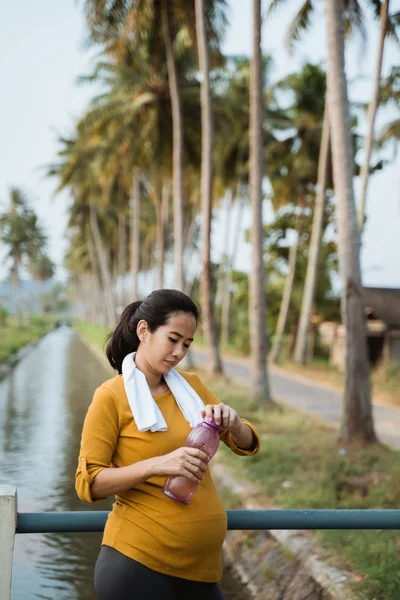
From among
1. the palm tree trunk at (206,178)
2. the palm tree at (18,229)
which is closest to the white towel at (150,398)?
the palm tree trunk at (206,178)

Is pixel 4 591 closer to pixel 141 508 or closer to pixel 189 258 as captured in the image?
pixel 141 508

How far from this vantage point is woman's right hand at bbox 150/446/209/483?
88.8 inches

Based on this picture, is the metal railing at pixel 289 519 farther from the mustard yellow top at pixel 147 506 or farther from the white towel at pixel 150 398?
the white towel at pixel 150 398

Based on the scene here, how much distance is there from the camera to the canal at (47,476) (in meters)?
6.45

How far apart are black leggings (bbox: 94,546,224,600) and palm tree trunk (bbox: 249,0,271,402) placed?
12.1m

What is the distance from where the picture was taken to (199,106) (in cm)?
2434

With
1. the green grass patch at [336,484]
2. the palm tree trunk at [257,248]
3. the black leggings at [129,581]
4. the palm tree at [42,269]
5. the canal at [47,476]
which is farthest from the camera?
the palm tree at [42,269]

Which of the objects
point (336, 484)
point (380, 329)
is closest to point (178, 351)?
point (336, 484)

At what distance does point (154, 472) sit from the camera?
2.28 m

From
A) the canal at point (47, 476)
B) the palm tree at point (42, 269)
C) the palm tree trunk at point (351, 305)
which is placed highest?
the palm tree trunk at point (351, 305)

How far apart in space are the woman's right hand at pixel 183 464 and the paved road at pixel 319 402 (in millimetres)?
9832

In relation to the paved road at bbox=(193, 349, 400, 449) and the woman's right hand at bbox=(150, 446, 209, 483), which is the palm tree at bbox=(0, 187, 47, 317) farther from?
the woman's right hand at bbox=(150, 446, 209, 483)

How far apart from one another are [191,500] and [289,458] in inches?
287

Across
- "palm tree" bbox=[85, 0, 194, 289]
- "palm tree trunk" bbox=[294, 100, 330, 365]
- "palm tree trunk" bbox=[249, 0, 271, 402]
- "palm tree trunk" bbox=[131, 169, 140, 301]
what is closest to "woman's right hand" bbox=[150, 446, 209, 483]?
"palm tree trunk" bbox=[249, 0, 271, 402]
